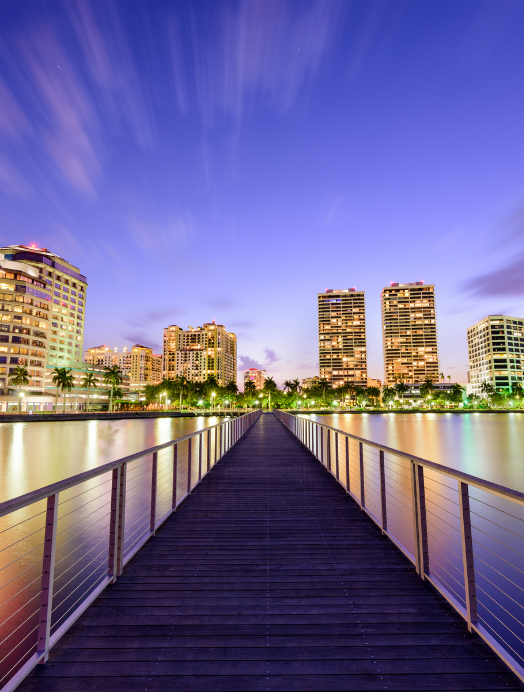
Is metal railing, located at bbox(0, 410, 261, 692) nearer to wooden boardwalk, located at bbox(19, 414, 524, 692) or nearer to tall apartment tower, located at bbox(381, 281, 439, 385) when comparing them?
wooden boardwalk, located at bbox(19, 414, 524, 692)

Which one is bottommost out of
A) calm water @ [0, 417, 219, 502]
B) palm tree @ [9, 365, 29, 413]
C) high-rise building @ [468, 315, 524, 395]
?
calm water @ [0, 417, 219, 502]

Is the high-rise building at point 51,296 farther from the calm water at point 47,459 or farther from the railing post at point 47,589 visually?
the railing post at point 47,589

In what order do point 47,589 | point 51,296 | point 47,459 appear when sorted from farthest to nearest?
point 51,296
point 47,459
point 47,589

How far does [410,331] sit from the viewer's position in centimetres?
19200

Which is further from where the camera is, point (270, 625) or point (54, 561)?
point (54, 561)

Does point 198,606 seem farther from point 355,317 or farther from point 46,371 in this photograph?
point 355,317

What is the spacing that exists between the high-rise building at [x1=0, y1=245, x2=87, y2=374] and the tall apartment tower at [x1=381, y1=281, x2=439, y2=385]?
136m

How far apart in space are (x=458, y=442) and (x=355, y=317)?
536ft

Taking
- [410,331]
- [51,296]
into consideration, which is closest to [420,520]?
[51,296]

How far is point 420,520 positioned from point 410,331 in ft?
660

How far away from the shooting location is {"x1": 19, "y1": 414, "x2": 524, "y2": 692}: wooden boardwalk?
235cm

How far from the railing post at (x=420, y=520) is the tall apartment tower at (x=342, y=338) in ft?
602

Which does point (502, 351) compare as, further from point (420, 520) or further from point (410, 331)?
point (420, 520)

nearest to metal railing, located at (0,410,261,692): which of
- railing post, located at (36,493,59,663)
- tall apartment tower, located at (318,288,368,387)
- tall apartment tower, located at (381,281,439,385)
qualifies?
railing post, located at (36,493,59,663)
